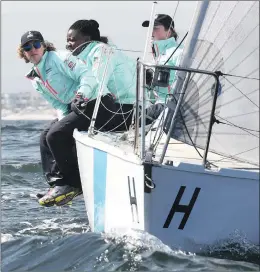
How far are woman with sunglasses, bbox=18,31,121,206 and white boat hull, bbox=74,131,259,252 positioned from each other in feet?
3.62

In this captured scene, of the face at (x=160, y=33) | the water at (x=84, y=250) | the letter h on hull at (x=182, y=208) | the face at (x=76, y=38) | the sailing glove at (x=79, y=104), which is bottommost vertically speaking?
the water at (x=84, y=250)

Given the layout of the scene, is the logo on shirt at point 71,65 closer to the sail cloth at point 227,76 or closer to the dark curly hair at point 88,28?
the dark curly hair at point 88,28

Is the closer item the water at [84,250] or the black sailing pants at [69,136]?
the water at [84,250]

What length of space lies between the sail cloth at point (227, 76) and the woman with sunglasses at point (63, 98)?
4.11 ft

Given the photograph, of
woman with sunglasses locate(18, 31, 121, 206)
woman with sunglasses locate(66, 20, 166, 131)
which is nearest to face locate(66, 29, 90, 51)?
woman with sunglasses locate(66, 20, 166, 131)

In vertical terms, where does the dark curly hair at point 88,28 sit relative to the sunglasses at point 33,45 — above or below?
above

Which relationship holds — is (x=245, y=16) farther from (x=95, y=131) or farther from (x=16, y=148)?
(x=16, y=148)

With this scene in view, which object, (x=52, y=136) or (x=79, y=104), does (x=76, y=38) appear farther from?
(x=52, y=136)

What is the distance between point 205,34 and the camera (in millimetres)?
4656

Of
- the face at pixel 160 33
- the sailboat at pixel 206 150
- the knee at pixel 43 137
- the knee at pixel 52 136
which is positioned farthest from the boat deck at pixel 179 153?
the face at pixel 160 33

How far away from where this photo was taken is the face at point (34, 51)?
5.80 m

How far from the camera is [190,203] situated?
4.47 metres

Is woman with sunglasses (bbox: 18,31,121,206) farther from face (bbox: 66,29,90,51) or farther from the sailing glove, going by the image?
face (bbox: 66,29,90,51)

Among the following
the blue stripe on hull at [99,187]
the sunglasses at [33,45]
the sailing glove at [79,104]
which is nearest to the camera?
the blue stripe on hull at [99,187]
